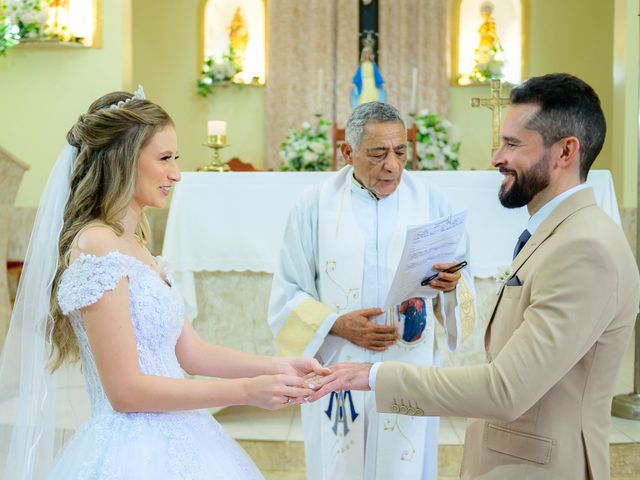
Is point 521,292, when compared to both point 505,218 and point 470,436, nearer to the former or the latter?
point 470,436

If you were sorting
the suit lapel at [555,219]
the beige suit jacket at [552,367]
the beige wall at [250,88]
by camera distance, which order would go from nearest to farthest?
the beige suit jacket at [552,367] → the suit lapel at [555,219] → the beige wall at [250,88]

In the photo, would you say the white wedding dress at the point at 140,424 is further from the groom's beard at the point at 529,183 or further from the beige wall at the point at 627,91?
the beige wall at the point at 627,91

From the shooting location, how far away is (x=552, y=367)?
75.0 inches

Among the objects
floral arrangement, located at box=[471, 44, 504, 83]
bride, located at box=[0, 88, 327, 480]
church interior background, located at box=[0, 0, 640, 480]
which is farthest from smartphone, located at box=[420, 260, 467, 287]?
floral arrangement, located at box=[471, 44, 504, 83]

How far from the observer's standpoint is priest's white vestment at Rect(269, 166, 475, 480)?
3.21m

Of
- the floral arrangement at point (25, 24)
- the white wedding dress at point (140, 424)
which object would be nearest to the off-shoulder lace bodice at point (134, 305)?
the white wedding dress at point (140, 424)

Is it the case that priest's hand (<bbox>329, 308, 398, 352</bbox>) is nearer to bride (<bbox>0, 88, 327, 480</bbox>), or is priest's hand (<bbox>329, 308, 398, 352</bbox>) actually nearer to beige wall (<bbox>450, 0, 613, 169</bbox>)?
bride (<bbox>0, 88, 327, 480</bbox>)

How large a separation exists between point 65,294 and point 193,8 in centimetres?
897

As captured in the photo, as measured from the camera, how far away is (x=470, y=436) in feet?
7.43

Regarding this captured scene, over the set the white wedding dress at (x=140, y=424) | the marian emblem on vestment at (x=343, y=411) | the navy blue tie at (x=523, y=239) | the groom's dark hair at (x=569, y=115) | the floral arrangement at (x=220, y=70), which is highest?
the floral arrangement at (x=220, y=70)

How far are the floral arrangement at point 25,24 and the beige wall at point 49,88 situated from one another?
14cm

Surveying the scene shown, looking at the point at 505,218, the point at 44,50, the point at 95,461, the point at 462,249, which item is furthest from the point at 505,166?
the point at 44,50

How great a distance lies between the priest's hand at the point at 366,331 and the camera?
3100mm

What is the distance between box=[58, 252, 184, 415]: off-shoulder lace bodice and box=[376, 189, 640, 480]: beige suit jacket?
0.61m
